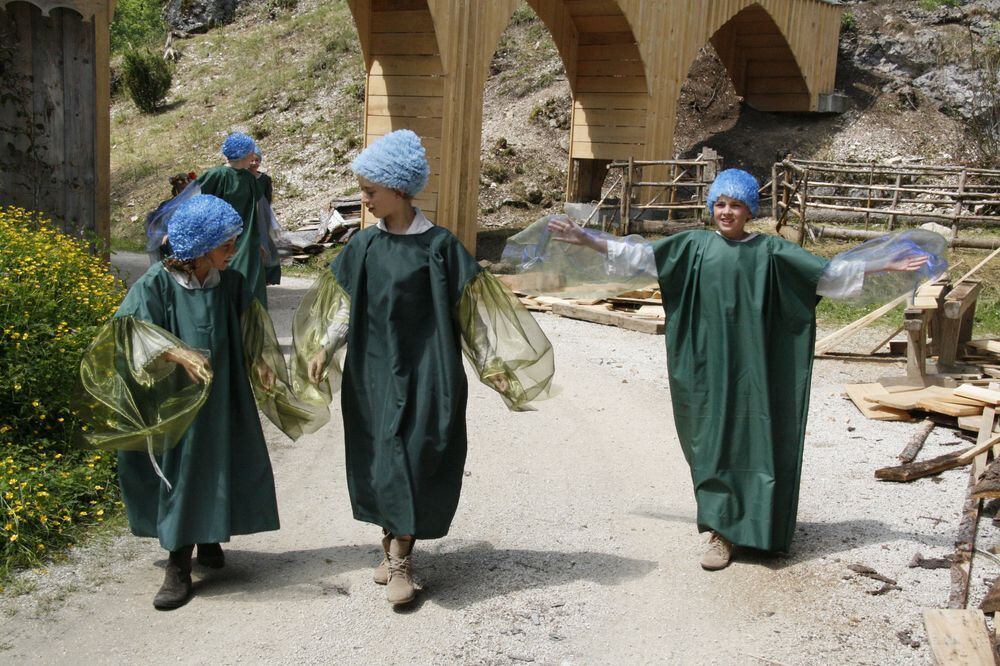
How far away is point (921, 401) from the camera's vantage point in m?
7.29

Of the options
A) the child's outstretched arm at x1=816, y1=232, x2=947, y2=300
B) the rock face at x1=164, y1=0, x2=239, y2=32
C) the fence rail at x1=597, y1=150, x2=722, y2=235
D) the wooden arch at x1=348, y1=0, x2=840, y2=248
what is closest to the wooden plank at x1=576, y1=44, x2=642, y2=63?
the wooden arch at x1=348, y1=0, x2=840, y2=248

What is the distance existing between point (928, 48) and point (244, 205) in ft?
74.7

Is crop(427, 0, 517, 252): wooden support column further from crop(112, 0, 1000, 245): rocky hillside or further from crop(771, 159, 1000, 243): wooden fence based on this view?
crop(771, 159, 1000, 243): wooden fence

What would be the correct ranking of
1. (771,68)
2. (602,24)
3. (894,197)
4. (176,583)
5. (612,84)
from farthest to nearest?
(771,68) < (612,84) < (602,24) < (894,197) < (176,583)

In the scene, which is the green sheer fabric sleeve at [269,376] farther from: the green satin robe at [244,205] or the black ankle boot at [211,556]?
the green satin robe at [244,205]

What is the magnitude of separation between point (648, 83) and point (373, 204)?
15106 mm

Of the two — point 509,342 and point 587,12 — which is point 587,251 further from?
point 587,12

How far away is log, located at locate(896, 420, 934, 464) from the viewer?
646 cm

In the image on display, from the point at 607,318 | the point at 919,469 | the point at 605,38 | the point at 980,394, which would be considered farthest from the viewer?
the point at 605,38

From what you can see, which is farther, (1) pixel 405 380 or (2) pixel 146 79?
(2) pixel 146 79

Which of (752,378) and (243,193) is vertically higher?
(243,193)

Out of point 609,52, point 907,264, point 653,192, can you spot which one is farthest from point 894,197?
point 907,264

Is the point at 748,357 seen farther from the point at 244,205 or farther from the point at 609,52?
the point at 609,52

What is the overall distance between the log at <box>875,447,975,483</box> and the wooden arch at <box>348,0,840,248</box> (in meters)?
9.27
